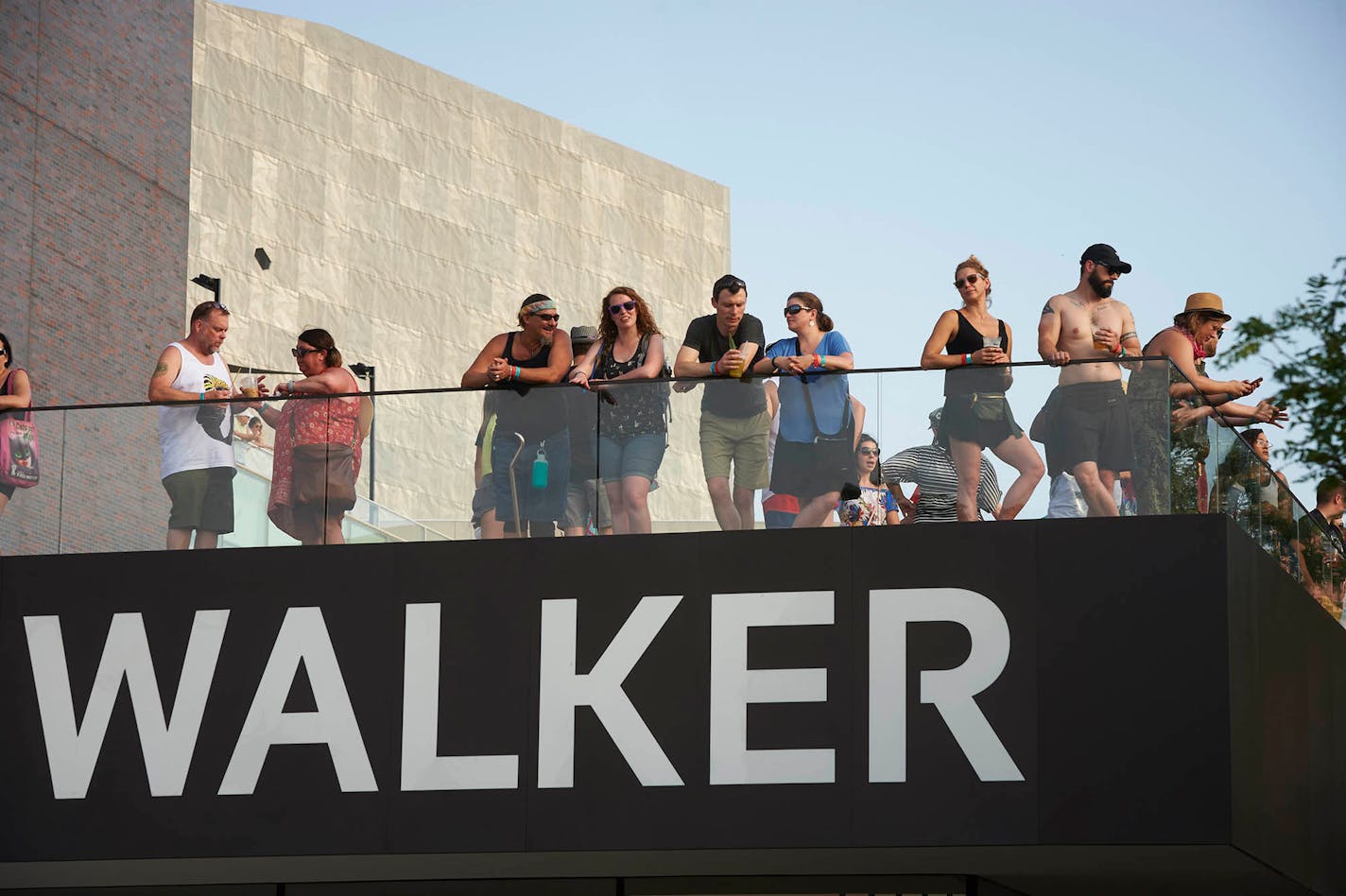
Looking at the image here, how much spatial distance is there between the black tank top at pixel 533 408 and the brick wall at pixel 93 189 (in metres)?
8.59

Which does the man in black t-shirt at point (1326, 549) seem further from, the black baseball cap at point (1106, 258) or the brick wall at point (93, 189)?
the brick wall at point (93, 189)

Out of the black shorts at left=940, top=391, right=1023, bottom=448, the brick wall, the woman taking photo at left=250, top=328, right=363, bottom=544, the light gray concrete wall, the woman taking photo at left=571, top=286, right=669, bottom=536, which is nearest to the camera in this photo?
the black shorts at left=940, top=391, right=1023, bottom=448

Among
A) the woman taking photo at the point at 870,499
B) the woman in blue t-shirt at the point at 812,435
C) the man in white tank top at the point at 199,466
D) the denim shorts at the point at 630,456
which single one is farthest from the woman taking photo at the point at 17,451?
the woman taking photo at the point at 870,499

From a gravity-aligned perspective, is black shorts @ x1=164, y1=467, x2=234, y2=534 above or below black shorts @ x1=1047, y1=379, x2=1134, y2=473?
below

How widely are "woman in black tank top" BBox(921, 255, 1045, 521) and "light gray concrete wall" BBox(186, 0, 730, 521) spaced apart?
39749mm

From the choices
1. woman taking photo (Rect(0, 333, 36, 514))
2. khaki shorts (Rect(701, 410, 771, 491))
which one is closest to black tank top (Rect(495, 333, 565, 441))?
khaki shorts (Rect(701, 410, 771, 491))

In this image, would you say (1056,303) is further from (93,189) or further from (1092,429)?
(93,189)

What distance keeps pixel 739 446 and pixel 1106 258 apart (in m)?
2.51

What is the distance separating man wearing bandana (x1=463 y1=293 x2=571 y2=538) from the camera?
14273mm

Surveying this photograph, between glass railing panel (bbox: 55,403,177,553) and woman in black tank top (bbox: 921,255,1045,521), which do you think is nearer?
woman in black tank top (bbox: 921,255,1045,521)

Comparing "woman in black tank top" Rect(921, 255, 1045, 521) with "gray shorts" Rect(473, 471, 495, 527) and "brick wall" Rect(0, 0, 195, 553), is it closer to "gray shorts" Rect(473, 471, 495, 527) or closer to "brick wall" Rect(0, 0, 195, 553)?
"gray shorts" Rect(473, 471, 495, 527)

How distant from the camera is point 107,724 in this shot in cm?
1445

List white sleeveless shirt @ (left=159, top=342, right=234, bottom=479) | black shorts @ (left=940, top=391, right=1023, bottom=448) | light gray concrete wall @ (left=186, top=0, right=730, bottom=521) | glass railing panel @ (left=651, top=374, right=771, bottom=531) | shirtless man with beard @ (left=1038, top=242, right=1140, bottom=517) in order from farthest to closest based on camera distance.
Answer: light gray concrete wall @ (left=186, top=0, right=730, bottom=521) < white sleeveless shirt @ (left=159, top=342, right=234, bottom=479) < glass railing panel @ (left=651, top=374, right=771, bottom=531) < black shorts @ (left=940, top=391, right=1023, bottom=448) < shirtless man with beard @ (left=1038, top=242, right=1140, bottom=517)

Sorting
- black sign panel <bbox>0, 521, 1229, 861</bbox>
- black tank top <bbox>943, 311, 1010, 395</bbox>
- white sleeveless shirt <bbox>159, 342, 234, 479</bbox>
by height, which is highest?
black tank top <bbox>943, 311, 1010, 395</bbox>
